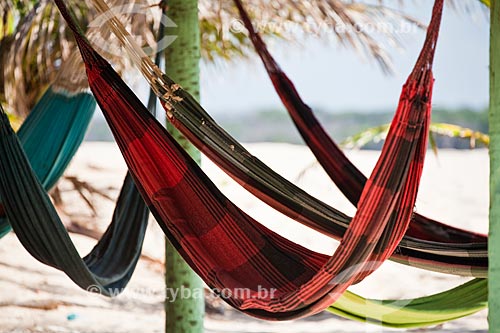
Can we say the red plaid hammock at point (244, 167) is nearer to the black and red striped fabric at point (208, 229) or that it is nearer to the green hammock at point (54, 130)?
the black and red striped fabric at point (208, 229)

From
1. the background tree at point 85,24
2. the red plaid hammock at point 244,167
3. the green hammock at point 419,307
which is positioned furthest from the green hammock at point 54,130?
the background tree at point 85,24

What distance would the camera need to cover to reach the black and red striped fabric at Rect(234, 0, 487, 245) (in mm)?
1941

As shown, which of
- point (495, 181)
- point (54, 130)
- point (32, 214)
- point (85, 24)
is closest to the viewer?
point (495, 181)

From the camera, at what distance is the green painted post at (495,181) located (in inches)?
55.7

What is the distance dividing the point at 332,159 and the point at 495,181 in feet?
2.29

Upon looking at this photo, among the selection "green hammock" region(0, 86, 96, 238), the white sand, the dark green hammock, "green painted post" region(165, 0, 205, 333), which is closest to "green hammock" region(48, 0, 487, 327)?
"green painted post" region(165, 0, 205, 333)

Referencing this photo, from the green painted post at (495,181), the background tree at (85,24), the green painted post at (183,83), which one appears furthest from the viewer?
the background tree at (85,24)

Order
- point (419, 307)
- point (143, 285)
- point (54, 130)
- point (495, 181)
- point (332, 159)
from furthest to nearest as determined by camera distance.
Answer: point (143, 285) → point (54, 130) → point (332, 159) → point (419, 307) → point (495, 181)

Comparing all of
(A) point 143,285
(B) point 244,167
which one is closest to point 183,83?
(B) point 244,167

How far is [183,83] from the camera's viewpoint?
6.85 feet

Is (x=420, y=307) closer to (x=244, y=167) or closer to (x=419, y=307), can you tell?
(x=419, y=307)

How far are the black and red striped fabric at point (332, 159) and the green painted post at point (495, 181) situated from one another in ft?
1.59

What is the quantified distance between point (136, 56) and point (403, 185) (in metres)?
0.64

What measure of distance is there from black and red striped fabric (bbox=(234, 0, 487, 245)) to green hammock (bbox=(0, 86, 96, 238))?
57 cm
